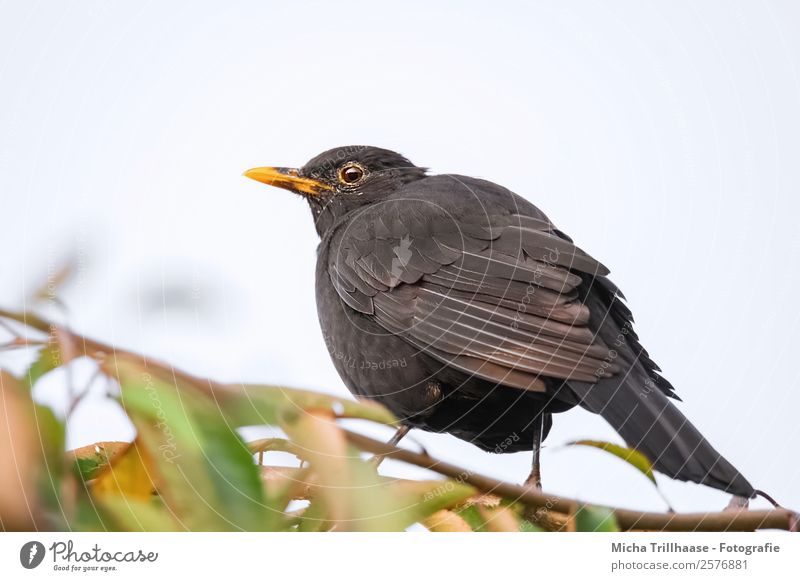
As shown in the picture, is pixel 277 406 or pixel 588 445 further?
pixel 588 445

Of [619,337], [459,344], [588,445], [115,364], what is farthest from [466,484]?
[619,337]

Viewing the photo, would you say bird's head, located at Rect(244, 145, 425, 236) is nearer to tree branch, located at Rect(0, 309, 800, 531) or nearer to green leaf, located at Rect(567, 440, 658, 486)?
green leaf, located at Rect(567, 440, 658, 486)

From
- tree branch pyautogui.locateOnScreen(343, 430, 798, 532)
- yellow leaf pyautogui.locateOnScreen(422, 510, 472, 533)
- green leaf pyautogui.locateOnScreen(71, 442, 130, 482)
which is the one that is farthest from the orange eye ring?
green leaf pyautogui.locateOnScreen(71, 442, 130, 482)

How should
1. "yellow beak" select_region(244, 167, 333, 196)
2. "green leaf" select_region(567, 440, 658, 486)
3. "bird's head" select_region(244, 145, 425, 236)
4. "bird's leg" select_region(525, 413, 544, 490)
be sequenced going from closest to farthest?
"green leaf" select_region(567, 440, 658, 486) → "bird's leg" select_region(525, 413, 544, 490) → "yellow beak" select_region(244, 167, 333, 196) → "bird's head" select_region(244, 145, 425, 236)

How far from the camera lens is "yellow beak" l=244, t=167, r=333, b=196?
4.50 m

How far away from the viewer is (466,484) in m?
2.11

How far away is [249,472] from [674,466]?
5.15 feet

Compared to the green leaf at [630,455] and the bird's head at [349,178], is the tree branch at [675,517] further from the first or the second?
the bird's head at [349,178]

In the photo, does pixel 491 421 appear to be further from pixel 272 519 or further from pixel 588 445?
pixel 272 519

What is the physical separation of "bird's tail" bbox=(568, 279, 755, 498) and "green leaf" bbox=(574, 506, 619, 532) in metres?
0.47

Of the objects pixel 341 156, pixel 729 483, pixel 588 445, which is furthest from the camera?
pixel 341 156

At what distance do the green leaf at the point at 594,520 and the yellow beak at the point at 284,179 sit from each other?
2.62m

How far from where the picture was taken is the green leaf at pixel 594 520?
2.39 m
